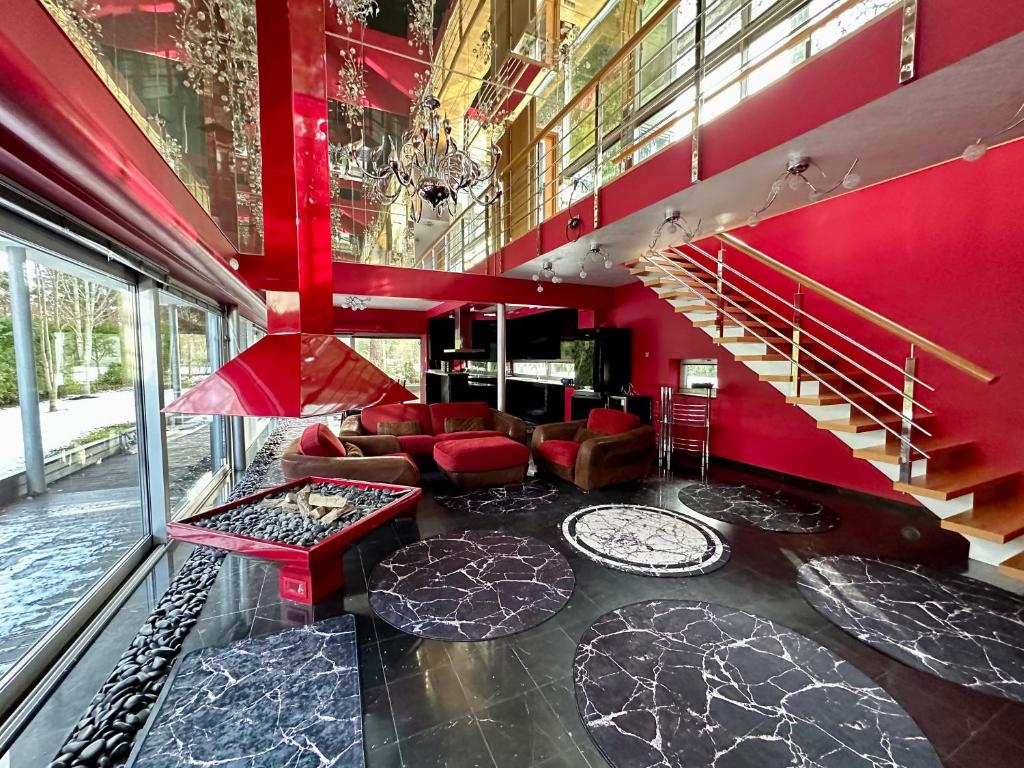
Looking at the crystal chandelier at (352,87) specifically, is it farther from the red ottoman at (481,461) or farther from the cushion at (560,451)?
the cushion at (560,451)

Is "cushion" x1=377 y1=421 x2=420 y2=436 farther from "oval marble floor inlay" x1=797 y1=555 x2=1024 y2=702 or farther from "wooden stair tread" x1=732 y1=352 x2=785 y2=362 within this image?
"oval marble floor inlay" x1=797 y1=555 x2=1024 y2=702

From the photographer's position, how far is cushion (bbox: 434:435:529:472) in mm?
4660

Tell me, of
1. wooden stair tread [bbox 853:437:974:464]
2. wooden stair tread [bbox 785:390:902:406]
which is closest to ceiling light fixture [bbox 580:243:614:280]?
wooden stair tread [bbox 785:390:902:406]

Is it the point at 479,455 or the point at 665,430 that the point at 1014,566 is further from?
the point at 479,455

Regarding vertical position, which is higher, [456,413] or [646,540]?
[456,413]

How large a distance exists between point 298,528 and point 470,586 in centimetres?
121

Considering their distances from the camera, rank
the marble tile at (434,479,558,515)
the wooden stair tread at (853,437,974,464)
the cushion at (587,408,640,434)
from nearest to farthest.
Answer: the wooden stair tread at (853,437,974,464), the marble tile at (434,479,558,515), the cushion at (587,408,640,434)

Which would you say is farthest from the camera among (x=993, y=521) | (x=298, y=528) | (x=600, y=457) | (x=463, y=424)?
(x=463, y=424)

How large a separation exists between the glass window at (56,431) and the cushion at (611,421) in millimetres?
4778

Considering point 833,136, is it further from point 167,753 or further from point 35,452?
point 35,452

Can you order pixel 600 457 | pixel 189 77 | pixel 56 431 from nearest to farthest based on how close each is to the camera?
pixel 189 77
pixel 56 431
pixel 600 457

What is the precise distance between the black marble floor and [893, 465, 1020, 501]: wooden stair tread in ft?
2.00

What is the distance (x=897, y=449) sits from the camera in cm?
337

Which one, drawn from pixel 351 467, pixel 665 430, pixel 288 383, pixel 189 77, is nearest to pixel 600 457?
pixel 665 430
